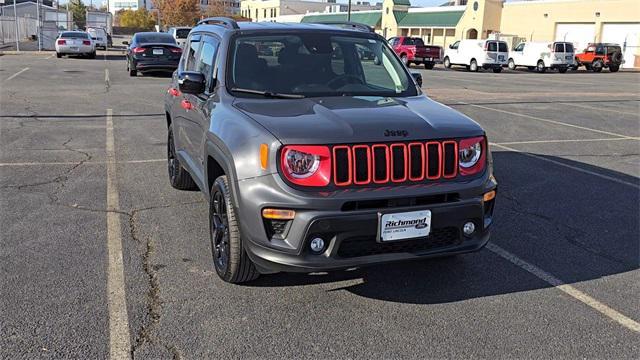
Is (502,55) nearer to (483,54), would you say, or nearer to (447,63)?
(483,54)

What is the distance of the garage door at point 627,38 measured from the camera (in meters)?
47.0

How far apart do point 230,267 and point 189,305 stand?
0.37 m

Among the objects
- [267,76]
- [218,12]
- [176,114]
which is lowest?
[176,114]

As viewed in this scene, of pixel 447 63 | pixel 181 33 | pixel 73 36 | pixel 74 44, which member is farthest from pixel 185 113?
pixel 447 63

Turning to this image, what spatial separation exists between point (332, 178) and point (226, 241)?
1.03 meters

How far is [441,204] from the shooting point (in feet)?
12.1

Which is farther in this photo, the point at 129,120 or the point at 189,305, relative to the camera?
the point at 129,120

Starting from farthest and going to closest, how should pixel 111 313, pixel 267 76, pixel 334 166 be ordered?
pixel 267 76 < pixel 111 313 < pixel 334 166

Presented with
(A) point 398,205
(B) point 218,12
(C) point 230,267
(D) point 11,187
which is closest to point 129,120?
(D) point 11,187

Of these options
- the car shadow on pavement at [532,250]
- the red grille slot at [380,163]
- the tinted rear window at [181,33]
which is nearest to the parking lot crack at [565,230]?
the car shadow on pavement at [532,250]

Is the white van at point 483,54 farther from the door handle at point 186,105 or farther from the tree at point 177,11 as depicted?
the tree at point 177,11

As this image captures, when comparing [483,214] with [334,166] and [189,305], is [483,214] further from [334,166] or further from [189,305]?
[189,305]

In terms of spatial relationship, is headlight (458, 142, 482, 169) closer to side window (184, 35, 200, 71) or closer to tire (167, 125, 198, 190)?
side window (184, 35, 200, 71)

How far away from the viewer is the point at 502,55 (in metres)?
36.4
